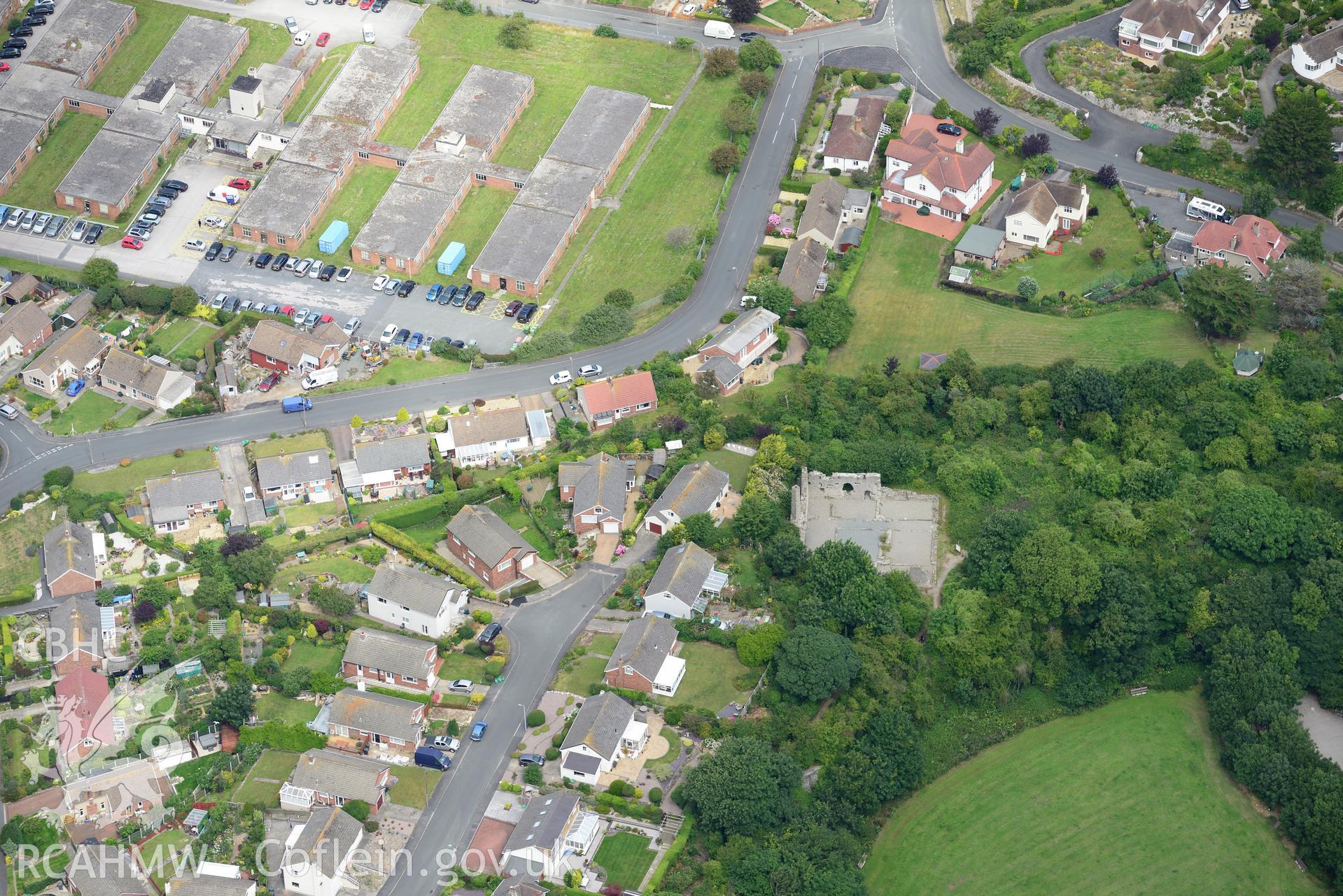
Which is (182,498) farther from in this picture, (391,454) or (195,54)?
(195,54)

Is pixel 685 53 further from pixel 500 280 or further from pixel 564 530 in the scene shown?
pixel 564 530

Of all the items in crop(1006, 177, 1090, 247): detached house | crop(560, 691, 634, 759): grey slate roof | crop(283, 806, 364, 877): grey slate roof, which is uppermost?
crop(1006, 177, 1090, 247): detached house

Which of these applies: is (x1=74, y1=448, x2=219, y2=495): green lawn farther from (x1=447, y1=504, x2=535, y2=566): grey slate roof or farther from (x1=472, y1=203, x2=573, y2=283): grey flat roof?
(x1=472, y1=203, x2=573, y2=283): grey flat roof

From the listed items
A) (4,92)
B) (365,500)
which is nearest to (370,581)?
(365,500)

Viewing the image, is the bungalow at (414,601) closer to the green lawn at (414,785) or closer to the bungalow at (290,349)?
the green lawn at (414,785)

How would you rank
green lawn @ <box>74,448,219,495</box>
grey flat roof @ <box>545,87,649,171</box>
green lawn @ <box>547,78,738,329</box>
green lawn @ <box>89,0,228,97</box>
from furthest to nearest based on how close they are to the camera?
1. green lawn @ <box>89,0,228,97</box>
2. grey flat roof @ <box>545,87,649,171</box>
3. green lawn @ <box>547,78,738,329</box>
4. green lawn @ <box>74,448,219,495</box>

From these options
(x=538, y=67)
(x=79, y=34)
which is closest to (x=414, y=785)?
(x=538, y=67)

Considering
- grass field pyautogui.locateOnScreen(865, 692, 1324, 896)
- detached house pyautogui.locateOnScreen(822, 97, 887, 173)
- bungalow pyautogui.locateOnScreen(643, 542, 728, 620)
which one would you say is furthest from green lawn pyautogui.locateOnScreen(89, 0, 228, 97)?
grass field pyautogui.locateOnScreen(865, 692, 1324, 896)
